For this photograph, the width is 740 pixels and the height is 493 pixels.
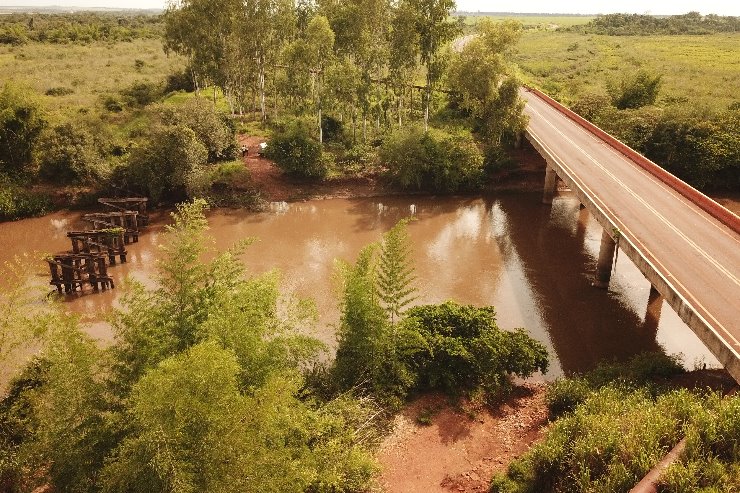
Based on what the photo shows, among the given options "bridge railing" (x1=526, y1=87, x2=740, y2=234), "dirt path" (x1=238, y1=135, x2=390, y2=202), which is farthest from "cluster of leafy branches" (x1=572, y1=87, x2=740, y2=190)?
"dirt path" (x1=238, y1=135, x2=390, y2=202)

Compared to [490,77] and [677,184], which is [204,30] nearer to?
[490,77]

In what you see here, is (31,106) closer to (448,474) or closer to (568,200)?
(448,474)

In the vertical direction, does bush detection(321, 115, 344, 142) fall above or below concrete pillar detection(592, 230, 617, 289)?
above

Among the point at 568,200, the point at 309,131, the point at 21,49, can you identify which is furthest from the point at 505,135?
the point at 21,49

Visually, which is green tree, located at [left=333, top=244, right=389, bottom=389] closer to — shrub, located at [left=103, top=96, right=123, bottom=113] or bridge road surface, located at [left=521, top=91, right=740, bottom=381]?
bridge road surface, located at [left=521, top=91, right=740, bottom=381]

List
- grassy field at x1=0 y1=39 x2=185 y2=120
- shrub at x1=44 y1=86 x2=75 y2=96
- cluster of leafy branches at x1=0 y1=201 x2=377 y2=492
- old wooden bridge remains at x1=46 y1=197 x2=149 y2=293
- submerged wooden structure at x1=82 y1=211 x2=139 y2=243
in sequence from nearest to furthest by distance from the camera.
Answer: cluster of leafy branches at x1=0 y1=201 x2=377 y2=492
old wooden bridge remains at x1=46 y1=197 x2=149 y2=293
submerged wooden structure at x1=82 y1=211 x2=139 y2=243
grassy field at x1=0 y1=39 x2=185 y2=120
shrub at x1=44 y1=86 x2=75 y2=96

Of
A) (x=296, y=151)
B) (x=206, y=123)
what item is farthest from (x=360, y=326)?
(x=206, y=123)
